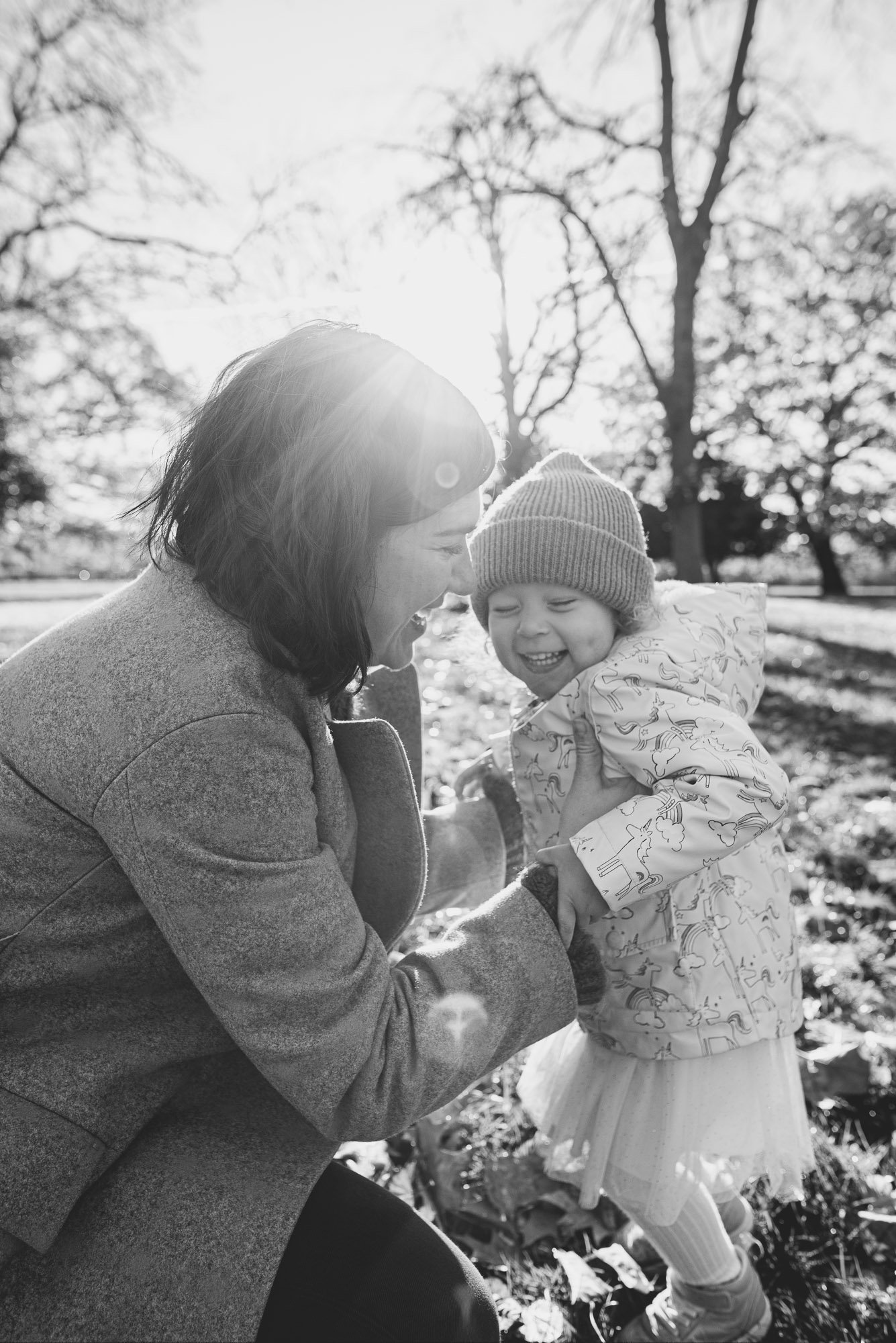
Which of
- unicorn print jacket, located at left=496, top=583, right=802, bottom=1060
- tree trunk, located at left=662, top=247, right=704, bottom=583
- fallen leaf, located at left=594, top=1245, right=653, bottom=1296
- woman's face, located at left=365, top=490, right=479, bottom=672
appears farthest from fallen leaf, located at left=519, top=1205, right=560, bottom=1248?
tree trunk, located at left=662, top=247, right=704, bottom=583

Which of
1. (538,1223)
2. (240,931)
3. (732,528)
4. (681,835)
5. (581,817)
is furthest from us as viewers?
(732,528)

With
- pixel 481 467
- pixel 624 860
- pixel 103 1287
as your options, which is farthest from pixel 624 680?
pixel 103 1287

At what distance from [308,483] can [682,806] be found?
2.86ft

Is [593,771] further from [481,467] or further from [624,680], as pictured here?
[481,467]

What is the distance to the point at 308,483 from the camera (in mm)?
1400

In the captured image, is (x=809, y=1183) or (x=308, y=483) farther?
(x=809, y=1183)

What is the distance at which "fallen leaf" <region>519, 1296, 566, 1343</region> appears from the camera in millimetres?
1935

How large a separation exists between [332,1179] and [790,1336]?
107 centimetres

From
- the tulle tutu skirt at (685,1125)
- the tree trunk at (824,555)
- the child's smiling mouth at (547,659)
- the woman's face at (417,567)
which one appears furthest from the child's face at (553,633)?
the tree trunk at (824,555)

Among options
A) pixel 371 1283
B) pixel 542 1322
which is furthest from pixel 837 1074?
pixel 371 1283

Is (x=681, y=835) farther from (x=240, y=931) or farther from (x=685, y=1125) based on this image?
(x=240, y=931)

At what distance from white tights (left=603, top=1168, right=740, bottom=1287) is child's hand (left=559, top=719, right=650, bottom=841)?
2.50 ft

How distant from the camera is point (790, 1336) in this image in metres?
1.97

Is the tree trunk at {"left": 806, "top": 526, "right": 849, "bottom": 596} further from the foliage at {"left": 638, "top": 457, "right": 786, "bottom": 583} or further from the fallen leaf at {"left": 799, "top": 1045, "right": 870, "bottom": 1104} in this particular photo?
the fallen leaf at {"left": 799, "top": 1045, "right": 870, "bottom": 1104}
